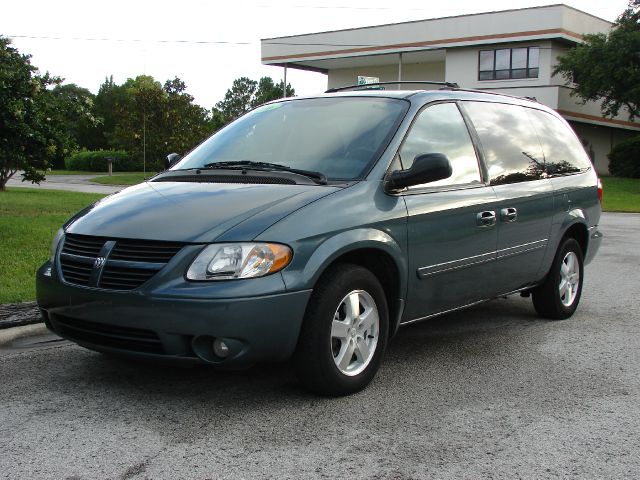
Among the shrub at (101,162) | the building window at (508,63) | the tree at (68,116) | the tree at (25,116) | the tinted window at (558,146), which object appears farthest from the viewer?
the shrub at (101,162)

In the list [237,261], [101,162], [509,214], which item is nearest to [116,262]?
[237,261]

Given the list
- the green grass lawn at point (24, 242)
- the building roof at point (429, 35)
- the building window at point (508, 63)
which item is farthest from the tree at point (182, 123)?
the green grass lawn at point (24, 242)

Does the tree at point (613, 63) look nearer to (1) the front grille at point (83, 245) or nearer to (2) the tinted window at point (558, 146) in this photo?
(2) the tinted window at point (558, 146)

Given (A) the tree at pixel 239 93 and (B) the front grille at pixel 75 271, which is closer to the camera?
(B) the front grille at pixel 75 271

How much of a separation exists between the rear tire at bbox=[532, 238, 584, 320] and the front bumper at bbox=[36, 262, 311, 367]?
10.4ft

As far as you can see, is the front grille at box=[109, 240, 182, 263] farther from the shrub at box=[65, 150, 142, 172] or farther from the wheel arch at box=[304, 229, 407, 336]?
the shrub at box=[65, 150, 142, 172]

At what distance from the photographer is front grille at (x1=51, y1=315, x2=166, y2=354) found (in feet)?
13.3

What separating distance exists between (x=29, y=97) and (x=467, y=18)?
37524mm

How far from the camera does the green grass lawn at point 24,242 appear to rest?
7.16 metres

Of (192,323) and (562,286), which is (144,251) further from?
(562,286)

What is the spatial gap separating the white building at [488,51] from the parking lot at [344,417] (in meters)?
37.1

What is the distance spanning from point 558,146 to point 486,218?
1784mm

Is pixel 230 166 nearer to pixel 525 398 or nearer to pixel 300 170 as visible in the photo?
pixel 300 170

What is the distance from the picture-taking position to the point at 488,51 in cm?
4466
